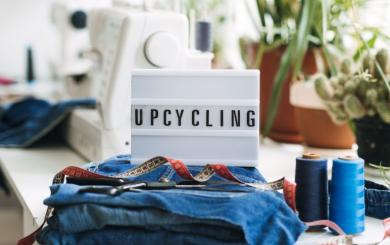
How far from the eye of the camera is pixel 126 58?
1453mm

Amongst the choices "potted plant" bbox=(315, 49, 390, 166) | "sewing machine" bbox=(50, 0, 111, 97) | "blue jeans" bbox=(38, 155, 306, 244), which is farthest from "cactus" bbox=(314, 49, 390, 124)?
"sewing machine" bbox=(50, 0, 111, 97)

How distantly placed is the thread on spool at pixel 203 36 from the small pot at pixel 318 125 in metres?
0.25

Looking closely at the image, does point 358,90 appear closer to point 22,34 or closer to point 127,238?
point 127,238

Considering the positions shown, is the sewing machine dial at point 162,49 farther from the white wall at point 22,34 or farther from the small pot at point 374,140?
the white wall at point 22,34

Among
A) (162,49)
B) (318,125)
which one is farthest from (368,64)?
(162,49)

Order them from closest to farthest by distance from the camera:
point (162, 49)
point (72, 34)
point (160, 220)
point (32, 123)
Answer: point (160, 220) < point (162, 49) < point (32, 123) < point (72, 34)

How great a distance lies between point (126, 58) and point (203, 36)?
200mm

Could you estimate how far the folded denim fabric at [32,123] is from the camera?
172cm

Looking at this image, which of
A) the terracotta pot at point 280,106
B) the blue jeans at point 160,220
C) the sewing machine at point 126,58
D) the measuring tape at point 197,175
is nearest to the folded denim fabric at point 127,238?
the blue jeans at point 160,220

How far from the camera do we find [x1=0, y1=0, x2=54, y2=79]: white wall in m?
2.93

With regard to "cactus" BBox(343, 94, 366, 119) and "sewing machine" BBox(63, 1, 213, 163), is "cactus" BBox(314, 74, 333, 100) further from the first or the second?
"sewing machine" BBox(63, 1, 213, 163)

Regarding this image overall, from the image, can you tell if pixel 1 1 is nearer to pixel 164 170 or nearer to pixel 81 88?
pixel 81 88

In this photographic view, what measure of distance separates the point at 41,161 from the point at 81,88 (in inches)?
20.5

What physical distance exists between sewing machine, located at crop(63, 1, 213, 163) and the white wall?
1446 millimetres
